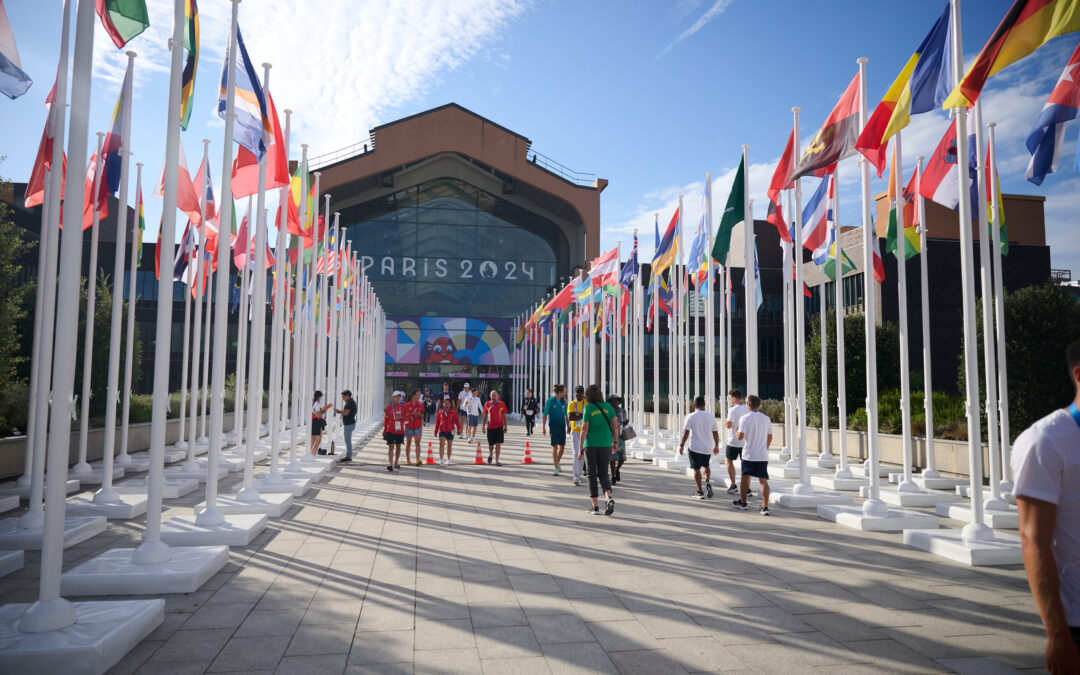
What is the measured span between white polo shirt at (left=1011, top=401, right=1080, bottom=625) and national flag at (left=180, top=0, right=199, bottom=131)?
26.8 ft

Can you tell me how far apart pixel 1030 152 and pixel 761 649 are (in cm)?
734

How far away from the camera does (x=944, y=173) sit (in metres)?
11.6

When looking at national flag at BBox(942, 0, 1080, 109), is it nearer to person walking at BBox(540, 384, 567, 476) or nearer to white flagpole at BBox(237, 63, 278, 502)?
white flagpole at BBox(237, 63, 278, 502)

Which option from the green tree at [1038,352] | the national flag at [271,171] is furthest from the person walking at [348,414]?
the green tree at [1038,352]

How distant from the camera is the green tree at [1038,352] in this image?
1366 cm

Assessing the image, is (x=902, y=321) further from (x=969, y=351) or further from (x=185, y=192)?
(x=185, y=192)

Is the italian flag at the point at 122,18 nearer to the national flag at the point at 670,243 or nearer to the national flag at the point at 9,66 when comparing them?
the national flag at the point at 9,66

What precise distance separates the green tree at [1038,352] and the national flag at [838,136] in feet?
18.9

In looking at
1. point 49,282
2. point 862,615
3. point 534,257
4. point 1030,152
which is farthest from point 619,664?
point 534,257

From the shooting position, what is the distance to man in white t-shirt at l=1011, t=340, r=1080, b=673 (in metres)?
2.50

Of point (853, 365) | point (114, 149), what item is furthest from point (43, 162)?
point (853, 365)

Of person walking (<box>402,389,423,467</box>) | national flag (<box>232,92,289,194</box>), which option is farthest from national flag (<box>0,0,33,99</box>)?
person walking (<box>402,389,423,467</box>)

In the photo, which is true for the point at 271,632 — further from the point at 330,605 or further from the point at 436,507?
the point at 436,507

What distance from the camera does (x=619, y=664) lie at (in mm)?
4699
